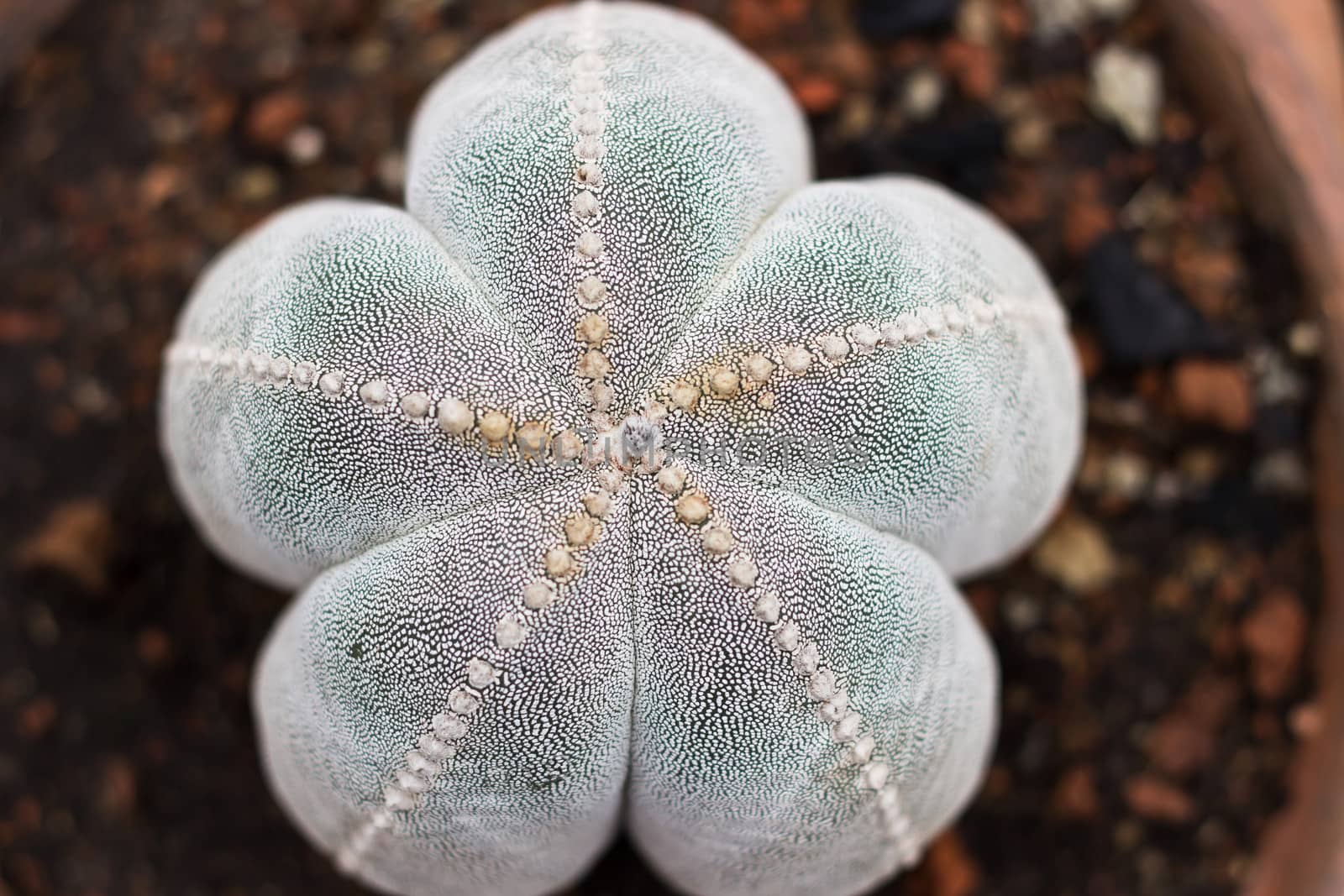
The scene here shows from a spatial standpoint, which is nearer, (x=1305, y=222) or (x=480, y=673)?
(x=480, y=673)

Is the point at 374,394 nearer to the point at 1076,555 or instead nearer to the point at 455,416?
the point at 455,416

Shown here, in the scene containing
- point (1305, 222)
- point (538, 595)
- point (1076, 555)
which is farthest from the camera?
point (1076, 555)

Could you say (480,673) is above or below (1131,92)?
below

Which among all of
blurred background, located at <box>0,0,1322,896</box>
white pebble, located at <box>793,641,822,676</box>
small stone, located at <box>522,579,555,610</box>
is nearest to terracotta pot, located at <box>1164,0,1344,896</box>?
blurred background, located at <box>0,0,1322,896</box>

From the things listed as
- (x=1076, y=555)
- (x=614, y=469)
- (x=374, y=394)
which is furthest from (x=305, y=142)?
(x=1076, y=555)

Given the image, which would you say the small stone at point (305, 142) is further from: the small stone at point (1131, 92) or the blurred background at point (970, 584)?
the small stone at point (1131, 92)

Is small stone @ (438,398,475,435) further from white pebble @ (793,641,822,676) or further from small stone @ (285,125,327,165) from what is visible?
small stone @ (285,125,327,165)

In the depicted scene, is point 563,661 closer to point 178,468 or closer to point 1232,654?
point 178,468
